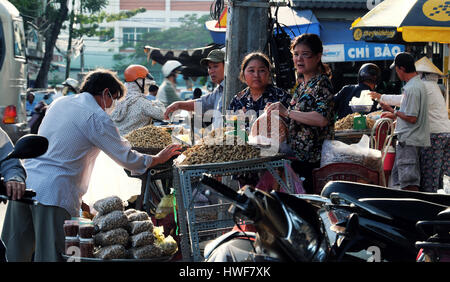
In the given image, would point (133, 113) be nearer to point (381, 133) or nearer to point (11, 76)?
point (381, 133)

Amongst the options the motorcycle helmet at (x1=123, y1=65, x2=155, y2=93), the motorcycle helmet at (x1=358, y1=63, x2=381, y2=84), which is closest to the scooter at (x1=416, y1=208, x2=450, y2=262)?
the motorcycle helmet at (x1=123, y1=65, x2=155, y2=93)

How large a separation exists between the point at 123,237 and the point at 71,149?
862mm

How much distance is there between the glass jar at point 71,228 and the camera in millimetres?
4707

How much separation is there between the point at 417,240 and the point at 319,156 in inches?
79.2

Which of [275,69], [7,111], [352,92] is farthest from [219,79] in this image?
[7,111]

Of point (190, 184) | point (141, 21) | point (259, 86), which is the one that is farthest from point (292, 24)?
point (141, 21)

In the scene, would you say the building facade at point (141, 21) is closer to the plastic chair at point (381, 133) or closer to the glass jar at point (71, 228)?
the plastic chair at point (381, 133)

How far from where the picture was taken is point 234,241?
3662 millimetres

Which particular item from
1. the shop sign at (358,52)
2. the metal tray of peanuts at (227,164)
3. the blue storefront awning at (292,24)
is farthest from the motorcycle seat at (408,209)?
the shop sign at (358,52)

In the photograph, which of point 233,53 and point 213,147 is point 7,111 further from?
point 213,147

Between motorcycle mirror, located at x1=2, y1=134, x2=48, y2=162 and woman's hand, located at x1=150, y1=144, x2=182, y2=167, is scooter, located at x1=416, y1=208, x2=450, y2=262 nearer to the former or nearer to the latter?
motorcycle mirror, located at x1=2, y1=134, x2=48, y2=162

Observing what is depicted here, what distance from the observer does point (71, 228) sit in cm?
471

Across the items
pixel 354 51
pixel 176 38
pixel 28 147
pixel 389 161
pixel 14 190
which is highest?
pixel 28 147

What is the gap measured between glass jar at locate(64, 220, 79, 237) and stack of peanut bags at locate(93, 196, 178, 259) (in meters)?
0.15
